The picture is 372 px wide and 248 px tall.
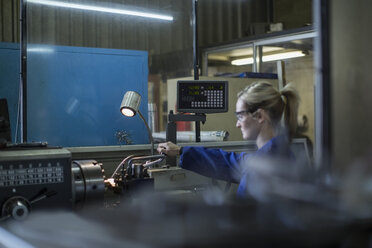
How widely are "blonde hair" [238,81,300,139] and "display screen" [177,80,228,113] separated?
26 cm

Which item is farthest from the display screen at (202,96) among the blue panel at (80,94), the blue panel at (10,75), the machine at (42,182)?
the blue panel at (10,75)

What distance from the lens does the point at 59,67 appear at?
246 centimetres

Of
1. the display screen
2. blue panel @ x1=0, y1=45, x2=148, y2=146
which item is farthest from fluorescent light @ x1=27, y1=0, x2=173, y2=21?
the display screen

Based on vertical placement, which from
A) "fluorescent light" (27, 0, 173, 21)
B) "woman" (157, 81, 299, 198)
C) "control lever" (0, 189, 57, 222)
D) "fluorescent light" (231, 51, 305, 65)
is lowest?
"control lever" (0, 189, 57, 222)

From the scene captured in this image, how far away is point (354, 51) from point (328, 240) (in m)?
0.25

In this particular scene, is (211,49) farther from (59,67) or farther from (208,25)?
(59,67)

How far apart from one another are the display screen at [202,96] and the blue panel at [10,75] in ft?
3.60

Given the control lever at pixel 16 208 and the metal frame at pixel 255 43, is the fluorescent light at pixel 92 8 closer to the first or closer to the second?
the metal frame at pixel 255 43

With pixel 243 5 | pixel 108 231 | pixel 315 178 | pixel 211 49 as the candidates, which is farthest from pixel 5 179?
pixel 243 5

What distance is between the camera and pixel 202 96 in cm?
189

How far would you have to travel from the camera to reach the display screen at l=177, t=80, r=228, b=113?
1886mm

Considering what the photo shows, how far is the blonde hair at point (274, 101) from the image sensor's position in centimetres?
159

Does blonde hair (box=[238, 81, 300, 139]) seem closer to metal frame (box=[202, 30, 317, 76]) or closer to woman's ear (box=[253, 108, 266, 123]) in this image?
woman's ear (box=[253, 108, 266, 123])

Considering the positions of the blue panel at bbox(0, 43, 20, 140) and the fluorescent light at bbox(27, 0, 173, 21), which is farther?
the fluorescent light at bbox(27, 0, 173, 21)
